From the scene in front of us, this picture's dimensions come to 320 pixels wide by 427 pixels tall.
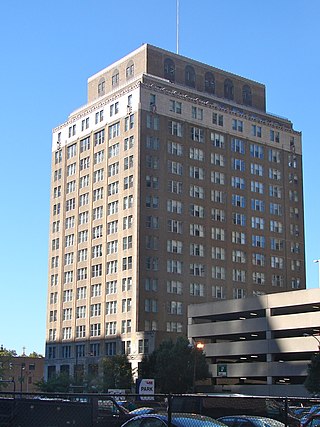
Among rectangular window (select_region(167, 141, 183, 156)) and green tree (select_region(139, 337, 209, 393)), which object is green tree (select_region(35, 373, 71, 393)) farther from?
rectangular window (select_region(167, 141, 183, 156))

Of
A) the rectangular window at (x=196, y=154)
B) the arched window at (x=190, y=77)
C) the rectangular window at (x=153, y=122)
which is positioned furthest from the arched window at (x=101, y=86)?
the rectangular window at (x=196, y=154)

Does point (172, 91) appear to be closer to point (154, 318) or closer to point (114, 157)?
point (114, 157)

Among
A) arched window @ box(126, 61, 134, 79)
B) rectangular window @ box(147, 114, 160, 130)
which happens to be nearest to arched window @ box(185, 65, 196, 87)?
arched window @ box(126, 61, 134, 79)

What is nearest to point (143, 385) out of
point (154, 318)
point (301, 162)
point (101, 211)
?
point (154, 318)

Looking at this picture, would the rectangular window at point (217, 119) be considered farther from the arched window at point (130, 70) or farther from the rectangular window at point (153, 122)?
the arched window at point (130, 70)

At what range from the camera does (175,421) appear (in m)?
18.5

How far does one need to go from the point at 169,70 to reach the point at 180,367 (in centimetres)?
6482

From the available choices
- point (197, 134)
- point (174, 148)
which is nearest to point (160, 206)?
point (174, 148)

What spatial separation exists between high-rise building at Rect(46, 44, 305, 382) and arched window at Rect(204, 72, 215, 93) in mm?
237

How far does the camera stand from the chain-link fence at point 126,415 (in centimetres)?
1700

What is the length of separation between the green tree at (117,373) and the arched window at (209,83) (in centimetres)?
5780

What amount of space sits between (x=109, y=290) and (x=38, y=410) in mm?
111954

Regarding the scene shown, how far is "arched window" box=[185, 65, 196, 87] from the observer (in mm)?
144500

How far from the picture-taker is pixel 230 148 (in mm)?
140375
